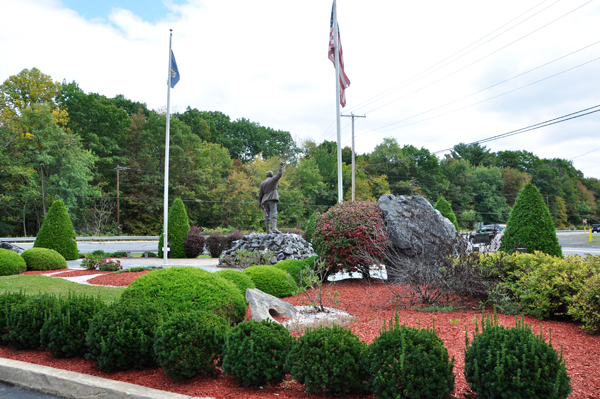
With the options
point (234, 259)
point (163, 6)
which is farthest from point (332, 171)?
point (163, 6)

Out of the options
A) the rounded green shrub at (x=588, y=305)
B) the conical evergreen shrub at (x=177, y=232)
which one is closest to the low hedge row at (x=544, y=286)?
the rounded green shrub at (x=588, y=305)

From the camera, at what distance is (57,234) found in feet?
52.6

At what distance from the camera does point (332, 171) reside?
51688 mm

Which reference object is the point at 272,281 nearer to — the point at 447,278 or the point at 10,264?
the point at 447,278

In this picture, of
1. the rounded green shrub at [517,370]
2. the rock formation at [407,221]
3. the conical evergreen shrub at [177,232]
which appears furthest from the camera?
the conical evergreen shrub at [177,232]

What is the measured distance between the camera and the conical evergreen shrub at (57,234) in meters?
15.9

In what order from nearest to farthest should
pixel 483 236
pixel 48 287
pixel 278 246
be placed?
pixel 48 287 < pixel 278 246 < pixel 483 236

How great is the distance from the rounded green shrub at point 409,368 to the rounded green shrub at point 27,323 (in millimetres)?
3809

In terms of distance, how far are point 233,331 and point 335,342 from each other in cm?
102

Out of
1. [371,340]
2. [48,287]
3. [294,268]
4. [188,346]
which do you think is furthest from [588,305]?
[48,287]

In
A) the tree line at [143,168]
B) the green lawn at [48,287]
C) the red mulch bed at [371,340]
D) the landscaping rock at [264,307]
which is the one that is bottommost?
the green lawn at [48,287]

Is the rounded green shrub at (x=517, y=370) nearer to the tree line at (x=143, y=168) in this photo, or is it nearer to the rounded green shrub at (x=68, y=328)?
the rounded green shrub at (x=68, y=328)

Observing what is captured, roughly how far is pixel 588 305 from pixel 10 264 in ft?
46.4

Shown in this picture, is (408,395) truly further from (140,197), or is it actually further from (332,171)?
(332,171)
